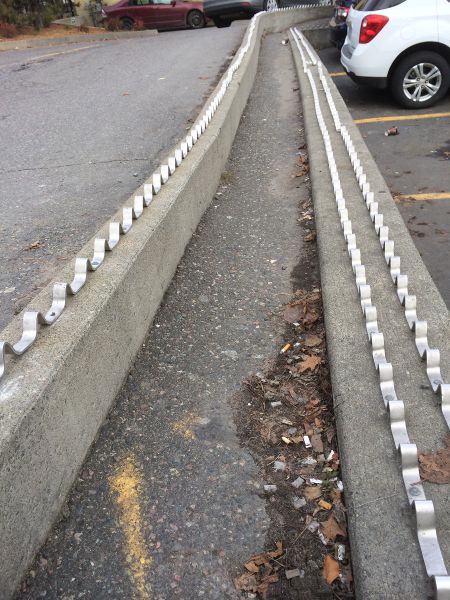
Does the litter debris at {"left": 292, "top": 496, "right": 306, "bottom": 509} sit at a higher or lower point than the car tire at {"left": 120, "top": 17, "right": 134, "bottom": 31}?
lower

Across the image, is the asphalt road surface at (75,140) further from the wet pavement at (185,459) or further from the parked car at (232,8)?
the parked car at (232,8)

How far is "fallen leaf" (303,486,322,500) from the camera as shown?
2.27m

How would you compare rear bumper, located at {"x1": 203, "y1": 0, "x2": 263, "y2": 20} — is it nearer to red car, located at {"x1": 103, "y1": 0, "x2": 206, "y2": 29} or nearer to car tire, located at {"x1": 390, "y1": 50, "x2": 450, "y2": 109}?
red car, located at {"x1": 103, "y1": 0, "x2": 206, "y2": 29}

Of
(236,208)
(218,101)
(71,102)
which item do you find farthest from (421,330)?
(71,102)

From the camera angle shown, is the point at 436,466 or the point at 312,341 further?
the point at 312,341

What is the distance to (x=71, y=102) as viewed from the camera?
8.99 metres

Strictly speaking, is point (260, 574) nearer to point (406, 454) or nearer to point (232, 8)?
point (406, 454)

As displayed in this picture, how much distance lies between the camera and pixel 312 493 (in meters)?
2.29

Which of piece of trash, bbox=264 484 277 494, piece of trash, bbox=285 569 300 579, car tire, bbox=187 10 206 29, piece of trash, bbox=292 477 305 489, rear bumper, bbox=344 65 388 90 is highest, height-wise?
car tire, bbox=187 10 206 29

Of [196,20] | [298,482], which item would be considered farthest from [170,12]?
[298,482]

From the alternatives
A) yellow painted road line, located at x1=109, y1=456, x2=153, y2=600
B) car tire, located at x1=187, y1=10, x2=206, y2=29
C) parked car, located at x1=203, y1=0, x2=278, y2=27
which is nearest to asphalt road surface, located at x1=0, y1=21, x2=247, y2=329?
yellow painted road line, located at x1=109, y1=456, x2=153, y2=600

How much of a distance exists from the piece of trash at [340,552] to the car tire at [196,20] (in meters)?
23.5

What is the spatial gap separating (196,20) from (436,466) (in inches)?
924

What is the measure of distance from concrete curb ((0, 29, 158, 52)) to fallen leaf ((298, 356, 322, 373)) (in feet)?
59.3
